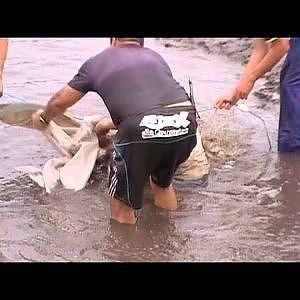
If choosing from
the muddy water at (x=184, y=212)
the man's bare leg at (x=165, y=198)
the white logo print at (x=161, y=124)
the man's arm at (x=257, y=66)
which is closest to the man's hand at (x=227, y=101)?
the man's arm at (x=257, y=66)

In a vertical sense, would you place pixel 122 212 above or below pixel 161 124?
below

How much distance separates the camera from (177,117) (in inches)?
156

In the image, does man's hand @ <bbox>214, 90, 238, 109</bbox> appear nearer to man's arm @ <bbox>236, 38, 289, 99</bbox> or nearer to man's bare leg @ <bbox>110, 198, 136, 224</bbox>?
man's arm @ <bbox>236, 38, 289, 99</bbox>

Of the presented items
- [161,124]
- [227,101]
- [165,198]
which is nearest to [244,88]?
[227,101]

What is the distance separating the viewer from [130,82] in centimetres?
397

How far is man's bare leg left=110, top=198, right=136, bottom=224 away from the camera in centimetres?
419

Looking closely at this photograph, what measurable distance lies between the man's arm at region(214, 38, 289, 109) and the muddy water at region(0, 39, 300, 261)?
56 centimetres

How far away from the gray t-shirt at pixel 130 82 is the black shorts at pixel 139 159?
0.10 meters

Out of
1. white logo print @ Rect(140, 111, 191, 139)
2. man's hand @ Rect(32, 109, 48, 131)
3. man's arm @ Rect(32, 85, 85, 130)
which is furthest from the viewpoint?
man's hand @ Rect(32, 109, 48, 131)

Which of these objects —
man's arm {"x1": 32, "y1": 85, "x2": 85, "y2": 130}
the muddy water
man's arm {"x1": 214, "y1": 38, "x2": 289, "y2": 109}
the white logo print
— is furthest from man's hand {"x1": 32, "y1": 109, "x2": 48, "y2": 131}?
man's arm {"x1": 214, "y1": 38, "x2": 289, "y2": 109}

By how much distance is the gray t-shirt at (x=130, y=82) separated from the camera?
3.94 m

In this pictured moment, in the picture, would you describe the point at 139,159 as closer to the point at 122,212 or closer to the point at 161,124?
the point at 161,124

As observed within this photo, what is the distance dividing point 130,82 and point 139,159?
405 millimetres

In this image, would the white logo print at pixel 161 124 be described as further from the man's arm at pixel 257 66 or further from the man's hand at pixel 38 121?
the man's hand at pixel 38 121
